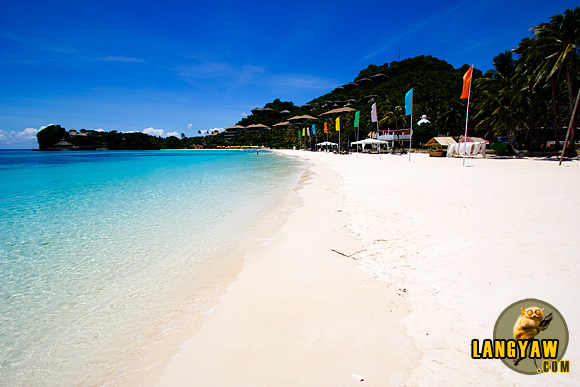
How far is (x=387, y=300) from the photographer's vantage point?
3.03 metres

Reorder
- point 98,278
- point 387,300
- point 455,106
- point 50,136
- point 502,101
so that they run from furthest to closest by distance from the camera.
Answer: point 50,136, point 455,106, point 502,101, point 98,278, point 387,300

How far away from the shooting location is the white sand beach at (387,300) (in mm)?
2143

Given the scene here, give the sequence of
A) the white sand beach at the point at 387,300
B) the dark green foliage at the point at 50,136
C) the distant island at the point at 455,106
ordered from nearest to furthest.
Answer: the white sand beach at the point at 387,300
the distant island at the point at 455,106
the dark green foliage at the point at 50,136

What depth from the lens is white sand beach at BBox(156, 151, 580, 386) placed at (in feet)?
7.03

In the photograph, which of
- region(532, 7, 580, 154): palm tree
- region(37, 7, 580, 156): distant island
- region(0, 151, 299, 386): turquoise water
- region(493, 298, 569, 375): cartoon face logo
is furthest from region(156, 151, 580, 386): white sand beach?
region(532, 7, 580, 154): palm tree

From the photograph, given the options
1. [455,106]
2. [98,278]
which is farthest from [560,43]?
[98,278]

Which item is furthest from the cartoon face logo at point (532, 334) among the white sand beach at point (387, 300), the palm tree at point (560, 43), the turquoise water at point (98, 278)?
the palm tree at point (560, 43)

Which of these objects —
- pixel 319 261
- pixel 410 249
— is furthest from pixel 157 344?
pixel 410 249

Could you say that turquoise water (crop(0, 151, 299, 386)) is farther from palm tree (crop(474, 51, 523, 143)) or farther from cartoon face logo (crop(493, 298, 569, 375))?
palm tree (crop(474, 51, 523, 143))

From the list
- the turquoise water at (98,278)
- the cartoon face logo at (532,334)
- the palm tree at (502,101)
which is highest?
the palm tree at (502,101)

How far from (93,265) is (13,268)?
151 cm

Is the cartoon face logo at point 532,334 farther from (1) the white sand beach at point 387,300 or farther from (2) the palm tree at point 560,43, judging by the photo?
(2) the palm tree at point 560,43

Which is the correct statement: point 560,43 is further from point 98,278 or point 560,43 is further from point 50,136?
point 50,136

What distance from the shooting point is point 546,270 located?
327 cm
